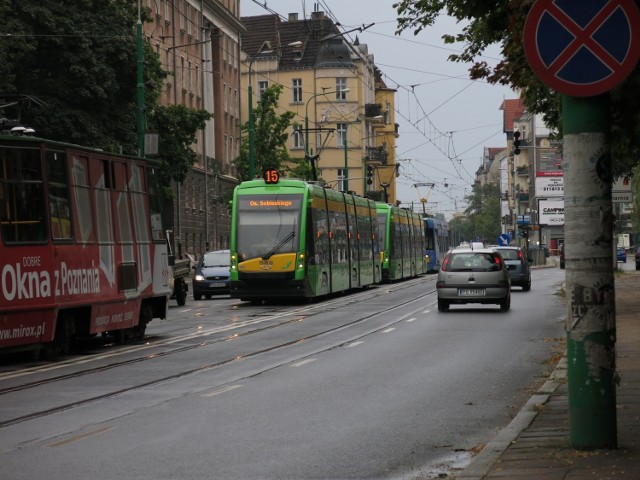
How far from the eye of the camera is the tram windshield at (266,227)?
37.8 m

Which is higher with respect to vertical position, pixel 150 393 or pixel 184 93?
pixel 184 93

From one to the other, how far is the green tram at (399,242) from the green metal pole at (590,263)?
4681 cm

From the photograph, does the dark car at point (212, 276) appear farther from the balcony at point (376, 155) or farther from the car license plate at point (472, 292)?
the balcony at point (376, 155)

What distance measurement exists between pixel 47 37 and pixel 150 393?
1428 inches

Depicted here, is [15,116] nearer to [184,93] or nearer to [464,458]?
[184,93]

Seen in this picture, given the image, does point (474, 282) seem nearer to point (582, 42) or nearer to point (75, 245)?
point (75, 245)

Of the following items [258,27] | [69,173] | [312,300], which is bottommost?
[312,300]

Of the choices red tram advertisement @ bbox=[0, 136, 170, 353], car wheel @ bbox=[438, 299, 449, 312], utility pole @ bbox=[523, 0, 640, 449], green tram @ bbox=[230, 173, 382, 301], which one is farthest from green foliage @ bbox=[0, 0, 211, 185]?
utility pole @ bbox=[523, 0, 640, 449]

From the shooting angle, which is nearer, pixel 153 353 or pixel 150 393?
pixel 150 393

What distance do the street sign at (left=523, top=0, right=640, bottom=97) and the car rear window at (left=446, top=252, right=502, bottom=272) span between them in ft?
81.1

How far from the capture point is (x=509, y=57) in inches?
611

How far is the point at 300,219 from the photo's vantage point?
38188 mm

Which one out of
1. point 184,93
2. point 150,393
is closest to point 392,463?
point 150,393

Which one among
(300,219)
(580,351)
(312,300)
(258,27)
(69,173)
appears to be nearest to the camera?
(580,351)
